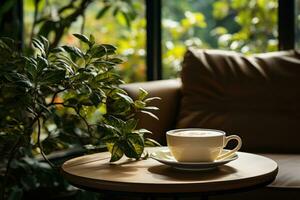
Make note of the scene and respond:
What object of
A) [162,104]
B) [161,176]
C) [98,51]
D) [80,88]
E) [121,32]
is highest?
[121,32]

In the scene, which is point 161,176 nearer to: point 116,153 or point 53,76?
point 116,153

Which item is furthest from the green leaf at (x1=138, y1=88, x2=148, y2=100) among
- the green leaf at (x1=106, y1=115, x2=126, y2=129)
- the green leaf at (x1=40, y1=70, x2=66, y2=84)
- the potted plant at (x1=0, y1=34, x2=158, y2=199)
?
the green leaf at (x1=40, y1=70, x2=66, y2=84)

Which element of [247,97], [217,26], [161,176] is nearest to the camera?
[161,176]

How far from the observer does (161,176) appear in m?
1.38

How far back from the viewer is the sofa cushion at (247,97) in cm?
225

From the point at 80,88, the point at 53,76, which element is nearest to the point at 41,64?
the point at 53,76

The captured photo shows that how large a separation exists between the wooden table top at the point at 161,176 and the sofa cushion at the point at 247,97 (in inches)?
27.0

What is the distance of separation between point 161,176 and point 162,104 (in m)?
0.96

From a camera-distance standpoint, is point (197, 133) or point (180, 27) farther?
point (180, 27)

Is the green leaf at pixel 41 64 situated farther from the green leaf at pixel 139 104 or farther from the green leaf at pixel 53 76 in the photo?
the green leaf at pixel 139 104

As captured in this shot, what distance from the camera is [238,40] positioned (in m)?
2.87

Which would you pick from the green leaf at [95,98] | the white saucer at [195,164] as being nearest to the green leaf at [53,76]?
the green leaf at [95,98]

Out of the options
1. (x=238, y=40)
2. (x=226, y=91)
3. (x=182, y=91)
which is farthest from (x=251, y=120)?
(x=238, y=40)

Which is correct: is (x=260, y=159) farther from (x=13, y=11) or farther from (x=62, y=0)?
(x=62, y=0)
